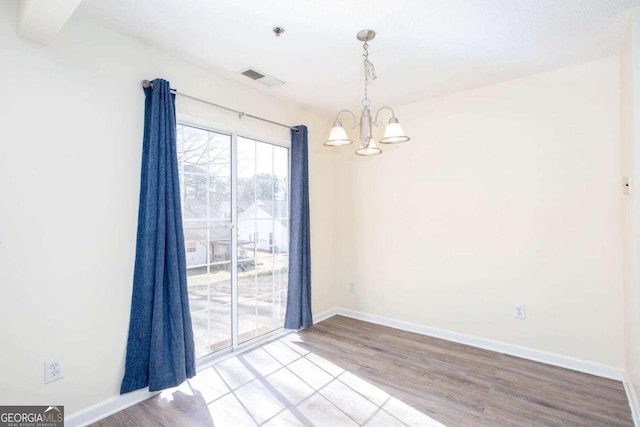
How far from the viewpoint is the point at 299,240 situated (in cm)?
356

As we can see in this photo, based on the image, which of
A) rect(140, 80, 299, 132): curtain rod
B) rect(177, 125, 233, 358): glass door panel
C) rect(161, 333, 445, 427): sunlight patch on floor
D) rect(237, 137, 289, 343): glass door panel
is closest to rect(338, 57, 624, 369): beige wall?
rect(237, 137, 289, 343): glass door panel

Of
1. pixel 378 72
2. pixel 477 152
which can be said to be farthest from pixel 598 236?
pixel 378 72

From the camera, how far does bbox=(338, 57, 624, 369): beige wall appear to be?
2.64 meters

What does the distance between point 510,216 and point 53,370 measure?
372 centimetres

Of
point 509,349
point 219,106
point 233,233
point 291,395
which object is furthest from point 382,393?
point 219,106

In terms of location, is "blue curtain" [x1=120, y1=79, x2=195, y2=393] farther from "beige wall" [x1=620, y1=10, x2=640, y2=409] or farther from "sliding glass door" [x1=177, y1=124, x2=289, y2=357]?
"beige wall" [x1=620, y1=10, x2=640, y2=409]

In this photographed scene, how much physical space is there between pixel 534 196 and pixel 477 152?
67 cm

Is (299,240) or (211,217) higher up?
(211,217)

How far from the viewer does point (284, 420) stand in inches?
81.5

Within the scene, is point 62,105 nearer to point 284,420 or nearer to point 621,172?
point 284,420

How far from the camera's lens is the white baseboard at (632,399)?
204cm

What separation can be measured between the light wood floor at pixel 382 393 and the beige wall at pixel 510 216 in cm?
42

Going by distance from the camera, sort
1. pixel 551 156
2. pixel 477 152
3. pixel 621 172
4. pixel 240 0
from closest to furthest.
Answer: pixel 240 0 < pixel 621 172 < pixel 551 156 < pixel 477 152

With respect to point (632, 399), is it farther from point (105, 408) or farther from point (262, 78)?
point (262, 78)
